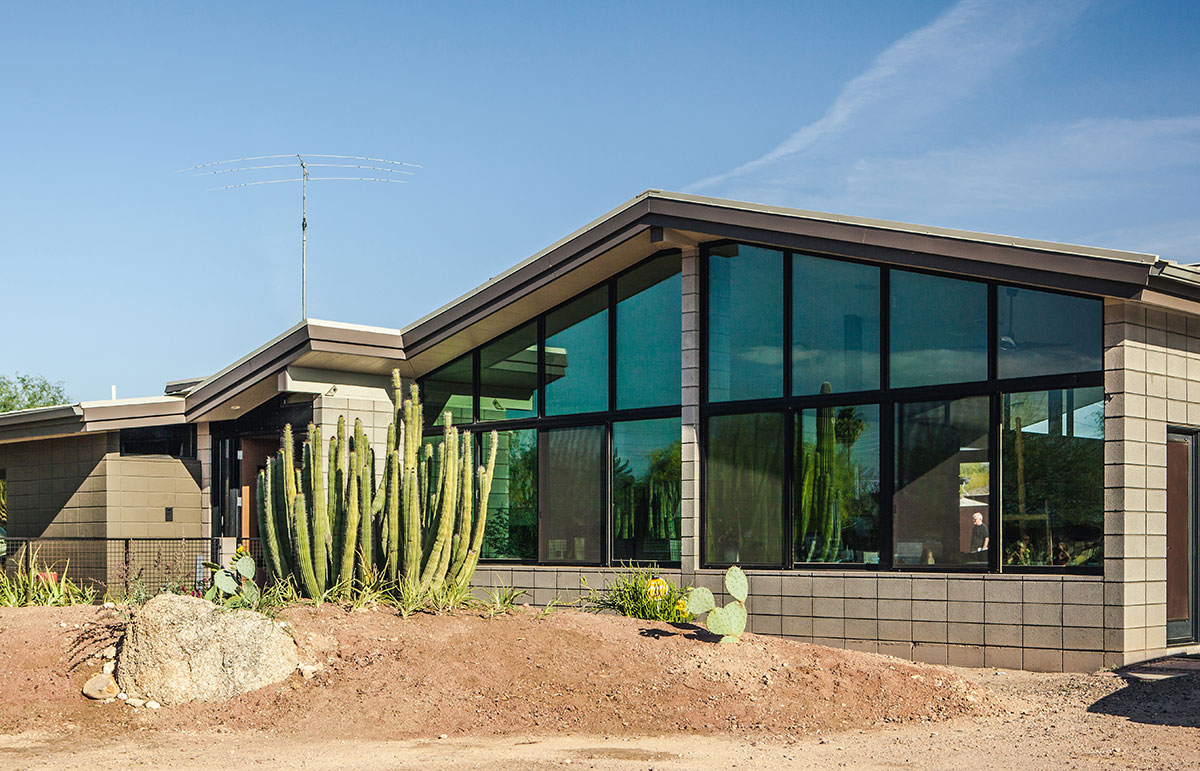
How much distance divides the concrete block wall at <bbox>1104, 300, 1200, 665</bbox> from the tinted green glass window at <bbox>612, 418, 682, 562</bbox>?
5.30 metres

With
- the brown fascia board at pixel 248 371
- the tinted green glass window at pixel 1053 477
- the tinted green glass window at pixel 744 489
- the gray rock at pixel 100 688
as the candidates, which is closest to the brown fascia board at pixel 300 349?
the brown fascia board at pixel 248 371

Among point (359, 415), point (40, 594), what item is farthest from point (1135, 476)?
point (40, 594)

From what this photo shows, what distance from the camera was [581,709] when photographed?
964 centimetres

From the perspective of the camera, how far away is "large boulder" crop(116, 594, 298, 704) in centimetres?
991

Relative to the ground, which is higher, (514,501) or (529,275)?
(529,275)

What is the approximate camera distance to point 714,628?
1075cm

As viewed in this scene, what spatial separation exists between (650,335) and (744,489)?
2.41m

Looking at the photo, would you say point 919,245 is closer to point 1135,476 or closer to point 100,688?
point 1135,476

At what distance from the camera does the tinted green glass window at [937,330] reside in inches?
504

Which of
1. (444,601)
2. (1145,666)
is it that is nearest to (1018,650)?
(1145,666)

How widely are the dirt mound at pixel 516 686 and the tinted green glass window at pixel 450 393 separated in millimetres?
6533

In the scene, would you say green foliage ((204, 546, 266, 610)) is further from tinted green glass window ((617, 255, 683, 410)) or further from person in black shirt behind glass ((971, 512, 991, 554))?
person in black shirt behind glass ((971, 512, 991, 554))

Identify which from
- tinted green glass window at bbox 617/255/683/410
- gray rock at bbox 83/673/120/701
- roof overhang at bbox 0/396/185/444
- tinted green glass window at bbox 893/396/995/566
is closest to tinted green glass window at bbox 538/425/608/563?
tinted green glass window at bbox 617/255/683/410

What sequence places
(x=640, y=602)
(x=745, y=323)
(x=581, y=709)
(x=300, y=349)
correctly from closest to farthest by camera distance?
(x=581, y=709) → (x=640, y=602) → (x=745, y=323) → (x=300, y=349)
